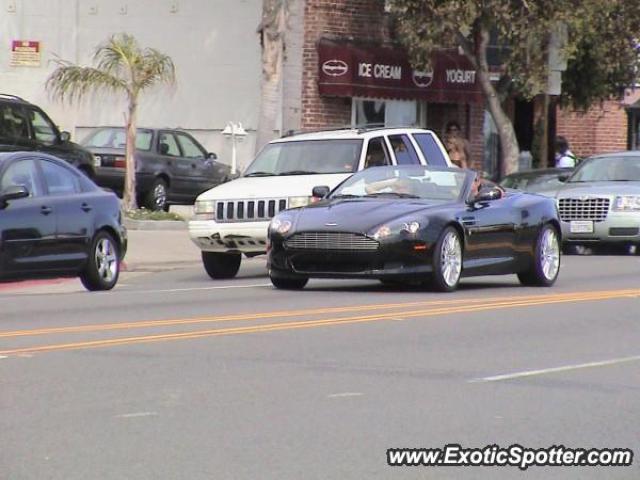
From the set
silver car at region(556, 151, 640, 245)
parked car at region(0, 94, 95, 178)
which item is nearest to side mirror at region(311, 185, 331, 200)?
parked car at region(0, 94, 95, 178)

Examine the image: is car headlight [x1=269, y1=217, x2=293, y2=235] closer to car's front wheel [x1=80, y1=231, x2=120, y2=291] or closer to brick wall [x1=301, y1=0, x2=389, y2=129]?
car's front wheel [x1=80, y1=231, x2=120, y2=291]

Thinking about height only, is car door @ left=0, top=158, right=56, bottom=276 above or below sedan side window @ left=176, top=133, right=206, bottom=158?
below

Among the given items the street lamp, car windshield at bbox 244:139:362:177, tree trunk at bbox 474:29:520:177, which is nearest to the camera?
car windshield at bbox 244:139:362:177

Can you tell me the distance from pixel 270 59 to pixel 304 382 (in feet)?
61.2

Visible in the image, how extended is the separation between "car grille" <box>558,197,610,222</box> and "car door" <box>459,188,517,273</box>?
735 cm

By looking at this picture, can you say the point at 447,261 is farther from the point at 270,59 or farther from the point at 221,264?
the point at 270,59

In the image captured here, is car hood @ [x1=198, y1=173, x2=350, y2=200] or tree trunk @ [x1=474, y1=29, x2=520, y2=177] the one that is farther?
tree trunk @ [x1=474, y1=29, x2=520, y2=177]

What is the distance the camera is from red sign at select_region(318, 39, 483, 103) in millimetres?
33719

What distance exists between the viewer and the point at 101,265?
17547mm

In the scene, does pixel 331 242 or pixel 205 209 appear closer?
pixel 331 242

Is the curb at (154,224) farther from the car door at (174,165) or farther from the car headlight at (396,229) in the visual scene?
the car headlight at (396,229)

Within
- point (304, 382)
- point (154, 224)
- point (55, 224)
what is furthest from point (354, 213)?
point (154, 224)

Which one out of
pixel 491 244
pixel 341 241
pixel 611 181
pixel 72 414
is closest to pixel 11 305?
pixel 341 241

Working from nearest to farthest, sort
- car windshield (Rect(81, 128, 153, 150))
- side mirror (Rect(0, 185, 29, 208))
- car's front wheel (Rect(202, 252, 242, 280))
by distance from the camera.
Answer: side mirror (Rect(0, 185, 29, 208)) → car's front wheel (Rect(202, 252, 242, 280)) → car windshield (Rect(81, 128, 153, 150))
